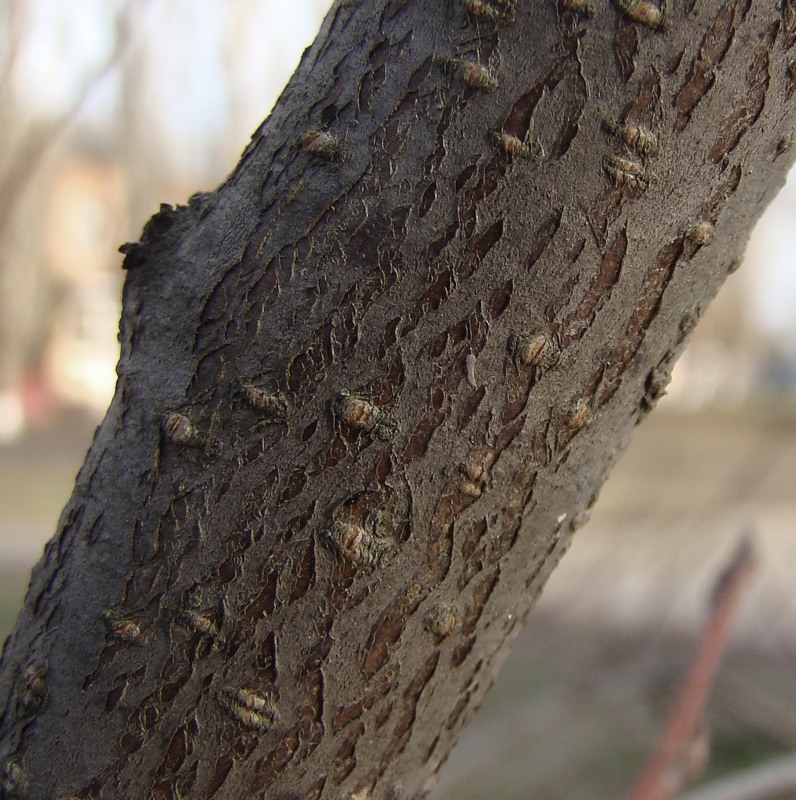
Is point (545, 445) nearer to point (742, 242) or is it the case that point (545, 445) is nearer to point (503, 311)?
point (503, 311)

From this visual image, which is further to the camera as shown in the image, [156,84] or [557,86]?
[156,84]

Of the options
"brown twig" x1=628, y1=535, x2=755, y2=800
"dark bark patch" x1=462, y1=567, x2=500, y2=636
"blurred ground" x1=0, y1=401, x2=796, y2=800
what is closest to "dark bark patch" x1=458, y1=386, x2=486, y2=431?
"dark bark patch" x1=462, y1=567, x2=500, y2=636

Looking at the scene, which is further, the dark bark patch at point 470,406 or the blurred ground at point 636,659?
the blurred ground at point 636,659

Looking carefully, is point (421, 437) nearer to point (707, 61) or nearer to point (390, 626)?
point (390, 626)

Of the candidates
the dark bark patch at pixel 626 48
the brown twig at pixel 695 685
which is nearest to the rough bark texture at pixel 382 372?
the dark bark patch at pixel 626 48

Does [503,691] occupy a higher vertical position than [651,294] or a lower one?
higher

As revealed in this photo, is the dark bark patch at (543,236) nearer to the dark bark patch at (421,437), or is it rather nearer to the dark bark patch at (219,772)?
the dark bark patch at (421,437)

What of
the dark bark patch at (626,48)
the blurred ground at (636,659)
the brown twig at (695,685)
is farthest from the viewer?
the blurred ground at (636,659)

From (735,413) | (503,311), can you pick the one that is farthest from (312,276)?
(735,413)
